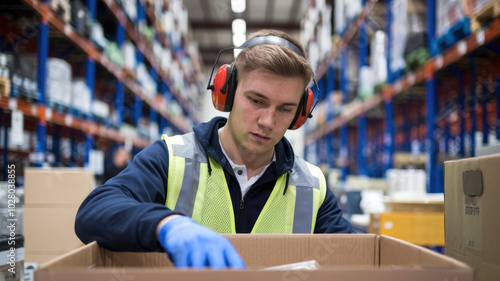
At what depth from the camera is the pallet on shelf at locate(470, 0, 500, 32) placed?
2791mm

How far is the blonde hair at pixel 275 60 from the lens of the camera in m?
1.59

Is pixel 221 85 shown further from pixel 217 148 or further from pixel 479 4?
pixel 479 4

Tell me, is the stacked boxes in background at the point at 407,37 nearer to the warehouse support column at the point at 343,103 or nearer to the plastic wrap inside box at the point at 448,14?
the plastic wrap inside box at the point at 448,14

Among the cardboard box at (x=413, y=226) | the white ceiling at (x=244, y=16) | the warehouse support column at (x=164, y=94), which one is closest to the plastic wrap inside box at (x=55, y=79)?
the cardboard box at (x=413, y=226)

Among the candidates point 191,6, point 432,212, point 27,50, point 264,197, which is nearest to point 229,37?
point 191,6

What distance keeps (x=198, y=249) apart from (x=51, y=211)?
2.48 m

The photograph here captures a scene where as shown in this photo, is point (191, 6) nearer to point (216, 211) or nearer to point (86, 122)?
point (86, 122)

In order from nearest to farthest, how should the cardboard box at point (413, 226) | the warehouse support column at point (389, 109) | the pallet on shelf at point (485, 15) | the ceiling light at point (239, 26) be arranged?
the pallet on shelf at point (485, 15) → the cardboard box at point (413, 226) → the warehouse support column at point (389, 109) → the ceiling light at point (239, 26)

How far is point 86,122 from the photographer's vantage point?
4.96 meters

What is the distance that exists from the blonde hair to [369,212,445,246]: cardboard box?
1663mm

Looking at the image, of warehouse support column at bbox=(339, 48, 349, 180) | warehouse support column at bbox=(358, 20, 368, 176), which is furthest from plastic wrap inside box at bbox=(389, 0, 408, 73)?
warehouse support column at bbox=(339, 48, 349, 180)

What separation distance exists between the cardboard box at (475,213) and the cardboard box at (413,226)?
6.22 feet

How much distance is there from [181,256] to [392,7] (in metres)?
5.21

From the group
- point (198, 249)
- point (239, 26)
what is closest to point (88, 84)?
point (198, 249)
